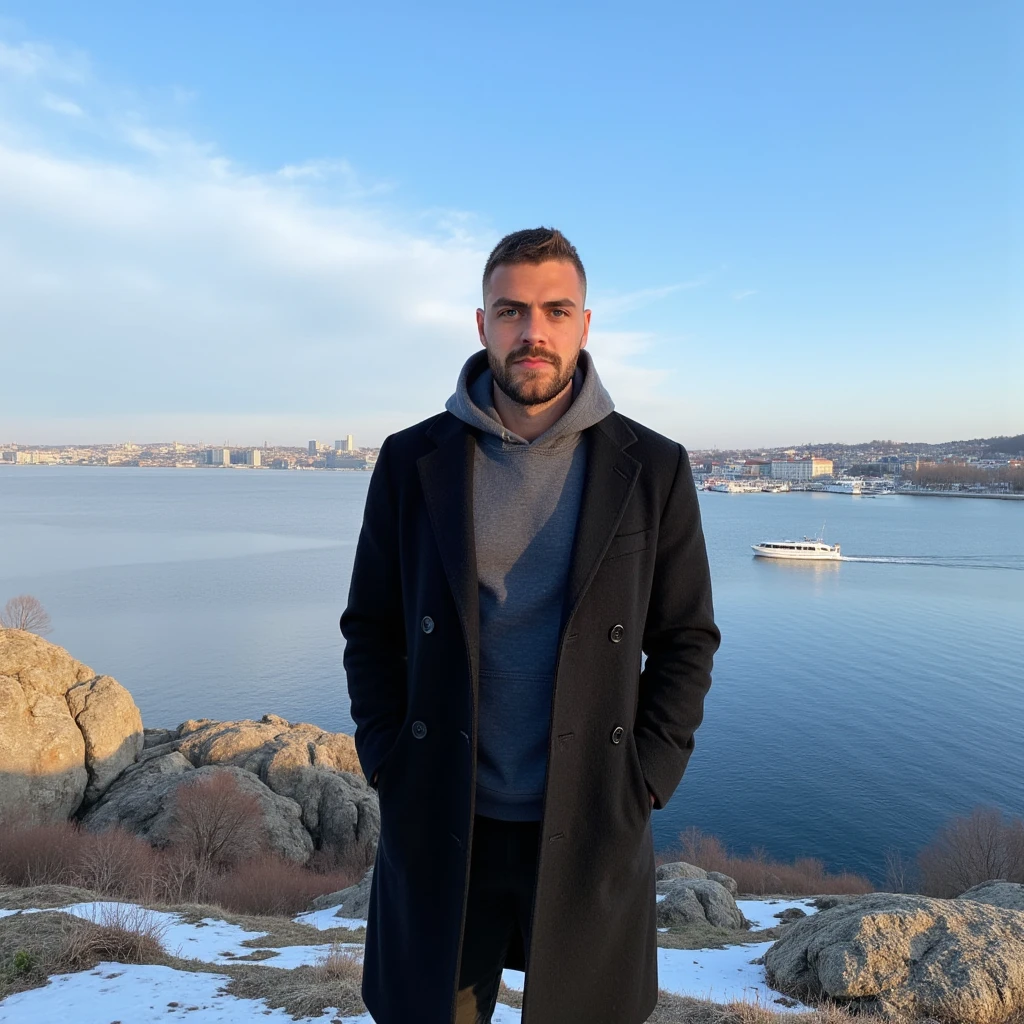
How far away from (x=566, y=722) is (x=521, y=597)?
0.35 m

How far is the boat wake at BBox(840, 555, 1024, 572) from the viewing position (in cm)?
5262

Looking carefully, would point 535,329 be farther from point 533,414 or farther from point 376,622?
point 376,622

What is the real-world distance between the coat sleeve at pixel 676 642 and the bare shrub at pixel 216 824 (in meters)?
12.7

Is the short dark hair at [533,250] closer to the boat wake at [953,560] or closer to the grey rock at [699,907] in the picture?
the grey rock at [699,907]

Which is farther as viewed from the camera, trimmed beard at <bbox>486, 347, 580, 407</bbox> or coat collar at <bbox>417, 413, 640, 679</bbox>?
trimmed beard at <bbox>486, 347, 580, 407</bbox>

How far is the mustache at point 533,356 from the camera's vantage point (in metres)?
2.14

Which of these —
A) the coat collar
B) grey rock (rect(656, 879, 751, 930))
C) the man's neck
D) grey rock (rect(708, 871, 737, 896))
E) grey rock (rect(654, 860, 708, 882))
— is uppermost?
the man's neck

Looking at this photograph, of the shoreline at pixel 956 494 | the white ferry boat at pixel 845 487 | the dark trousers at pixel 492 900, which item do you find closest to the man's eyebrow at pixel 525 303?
the dark trousers at pixel 492 900

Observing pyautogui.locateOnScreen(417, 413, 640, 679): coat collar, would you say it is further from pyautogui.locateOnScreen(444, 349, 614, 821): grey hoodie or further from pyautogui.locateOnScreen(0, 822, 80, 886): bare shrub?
pyautogui.locateOnScreen(0, 822, 80, 886): bare shrub

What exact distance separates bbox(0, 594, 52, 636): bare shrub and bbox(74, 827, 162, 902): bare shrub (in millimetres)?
20085

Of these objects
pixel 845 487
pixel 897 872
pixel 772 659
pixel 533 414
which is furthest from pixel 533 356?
pixel 845 487

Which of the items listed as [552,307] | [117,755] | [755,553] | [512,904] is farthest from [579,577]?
[755,553]

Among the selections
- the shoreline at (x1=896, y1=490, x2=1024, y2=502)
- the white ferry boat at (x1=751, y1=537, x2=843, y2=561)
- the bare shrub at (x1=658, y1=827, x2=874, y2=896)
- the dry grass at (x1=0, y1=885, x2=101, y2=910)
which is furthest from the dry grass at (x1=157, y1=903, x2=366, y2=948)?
the shoreline at (x1=896, y1=490, x2=1024, y2=502)

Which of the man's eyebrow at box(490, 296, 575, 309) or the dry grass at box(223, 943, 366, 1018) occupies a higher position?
the man's eyebrow at box(490, 296, 575, 309)
